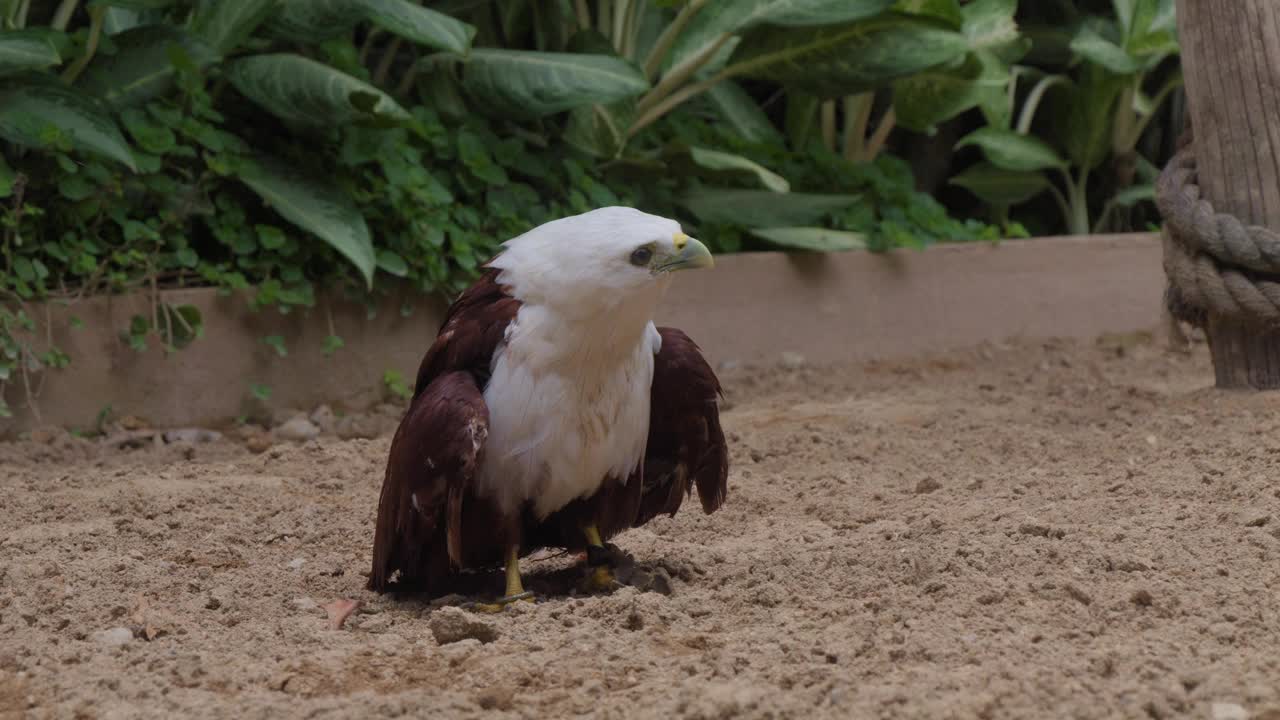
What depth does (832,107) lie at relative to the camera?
575 centimetres

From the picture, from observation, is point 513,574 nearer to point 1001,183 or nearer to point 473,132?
point 473,132

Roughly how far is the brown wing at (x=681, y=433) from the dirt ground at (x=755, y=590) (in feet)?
0.44

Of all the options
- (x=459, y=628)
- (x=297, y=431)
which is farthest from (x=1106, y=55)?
(x=459, y=628)

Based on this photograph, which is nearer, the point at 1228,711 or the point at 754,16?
the point at 1228,711

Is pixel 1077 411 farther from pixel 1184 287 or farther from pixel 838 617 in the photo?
pixel 838 617

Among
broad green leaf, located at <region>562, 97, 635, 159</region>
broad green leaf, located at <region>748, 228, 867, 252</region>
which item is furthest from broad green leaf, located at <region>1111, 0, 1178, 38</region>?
broad green leaf, located at <region>562, 97, 635, 159</region>

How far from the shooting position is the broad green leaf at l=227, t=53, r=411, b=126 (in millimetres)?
4078

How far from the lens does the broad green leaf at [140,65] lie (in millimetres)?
4137

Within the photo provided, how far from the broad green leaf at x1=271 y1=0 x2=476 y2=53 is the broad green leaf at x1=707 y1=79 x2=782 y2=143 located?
1.53 meters

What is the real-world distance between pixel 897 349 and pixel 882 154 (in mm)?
1100

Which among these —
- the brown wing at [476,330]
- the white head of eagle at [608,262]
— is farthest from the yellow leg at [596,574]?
the white head of eagle at [608,262]

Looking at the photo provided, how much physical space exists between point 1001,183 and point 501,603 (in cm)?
421

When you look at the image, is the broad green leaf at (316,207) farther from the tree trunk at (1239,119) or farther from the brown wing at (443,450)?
the tree trunk at (1239,119)

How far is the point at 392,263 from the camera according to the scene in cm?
430
